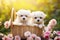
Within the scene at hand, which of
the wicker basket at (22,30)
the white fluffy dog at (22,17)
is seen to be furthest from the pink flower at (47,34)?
the white fluffy dog at (22,17)

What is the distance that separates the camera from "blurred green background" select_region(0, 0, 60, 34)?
1468 millimetres

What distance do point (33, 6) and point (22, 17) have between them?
29 centimetres

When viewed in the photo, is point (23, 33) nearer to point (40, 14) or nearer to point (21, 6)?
point (40, 14)

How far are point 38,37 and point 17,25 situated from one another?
0.54 ft

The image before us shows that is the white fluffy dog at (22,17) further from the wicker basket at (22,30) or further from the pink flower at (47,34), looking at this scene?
the pink flower at (47,34)

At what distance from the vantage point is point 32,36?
122cm

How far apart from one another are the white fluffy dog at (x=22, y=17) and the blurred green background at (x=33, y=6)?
0.72ft

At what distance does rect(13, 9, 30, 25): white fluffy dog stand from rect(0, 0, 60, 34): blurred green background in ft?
0.72

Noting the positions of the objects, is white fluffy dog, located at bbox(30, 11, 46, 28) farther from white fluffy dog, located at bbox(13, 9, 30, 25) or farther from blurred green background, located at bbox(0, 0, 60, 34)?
blurred green background, located at bbox(0, 0, 60, 34)

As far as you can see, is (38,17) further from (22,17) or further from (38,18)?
(22,17)

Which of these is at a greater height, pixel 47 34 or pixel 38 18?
pixel 38 18

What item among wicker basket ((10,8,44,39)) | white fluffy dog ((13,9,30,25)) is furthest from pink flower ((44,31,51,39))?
white fluffy dog ((13,9,30,25))

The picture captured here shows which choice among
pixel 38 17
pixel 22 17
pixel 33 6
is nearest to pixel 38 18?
pixel 38 17

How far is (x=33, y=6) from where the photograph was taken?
4.91 feet
